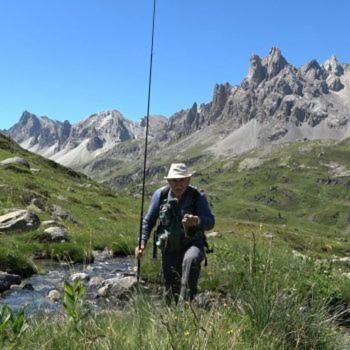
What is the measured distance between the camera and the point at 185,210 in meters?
10.6

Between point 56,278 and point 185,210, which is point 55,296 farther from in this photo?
point 185,210

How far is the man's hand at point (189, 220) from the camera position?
10.0 m

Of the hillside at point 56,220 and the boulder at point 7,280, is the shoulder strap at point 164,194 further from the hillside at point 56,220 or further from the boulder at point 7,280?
the boulder at point 7,280

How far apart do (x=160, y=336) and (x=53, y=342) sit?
1215 millimetres

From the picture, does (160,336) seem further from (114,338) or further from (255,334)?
(255,334)

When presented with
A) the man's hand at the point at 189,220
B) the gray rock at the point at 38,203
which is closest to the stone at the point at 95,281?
the man's hand at the point at 189,220

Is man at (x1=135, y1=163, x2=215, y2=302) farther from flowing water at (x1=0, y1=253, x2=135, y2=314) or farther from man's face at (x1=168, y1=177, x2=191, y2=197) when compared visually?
flowing water at (x1=0, y1=253, x2=135, y2=314)

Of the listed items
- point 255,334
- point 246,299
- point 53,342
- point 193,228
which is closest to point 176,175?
point 193,228

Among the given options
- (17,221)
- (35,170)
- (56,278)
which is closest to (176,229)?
(56,278)

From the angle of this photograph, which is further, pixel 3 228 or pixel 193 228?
pixel 3 228

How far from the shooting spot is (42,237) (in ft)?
77.3

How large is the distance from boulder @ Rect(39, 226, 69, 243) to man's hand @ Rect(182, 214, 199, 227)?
14615mm

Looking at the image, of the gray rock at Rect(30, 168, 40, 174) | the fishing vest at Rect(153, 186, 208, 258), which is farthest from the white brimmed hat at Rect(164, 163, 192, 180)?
the gray rock at Rect(30, 168, 40, 174)

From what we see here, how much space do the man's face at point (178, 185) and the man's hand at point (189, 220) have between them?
702 millimetres
